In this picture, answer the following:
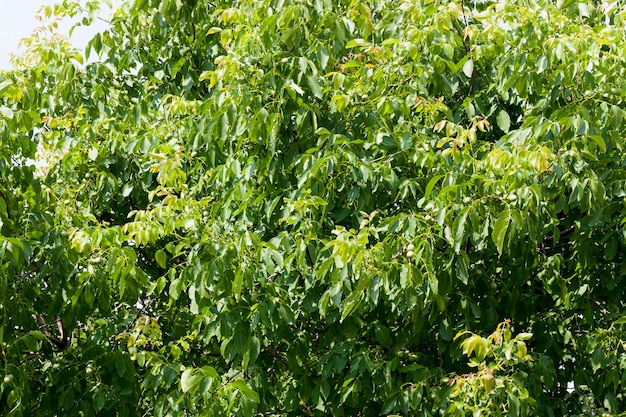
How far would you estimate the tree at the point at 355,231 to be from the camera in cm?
452

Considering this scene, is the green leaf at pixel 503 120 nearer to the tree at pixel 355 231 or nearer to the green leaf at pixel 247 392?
the tree at pixel 355 231

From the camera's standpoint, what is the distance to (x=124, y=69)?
263 inches

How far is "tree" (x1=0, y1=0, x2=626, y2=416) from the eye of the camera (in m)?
4.52

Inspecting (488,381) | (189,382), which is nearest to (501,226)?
(488,381)

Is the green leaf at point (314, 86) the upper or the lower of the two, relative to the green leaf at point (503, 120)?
upper

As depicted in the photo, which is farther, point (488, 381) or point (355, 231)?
point (355, 231)

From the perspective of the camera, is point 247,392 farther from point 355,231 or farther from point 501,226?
point 501,226

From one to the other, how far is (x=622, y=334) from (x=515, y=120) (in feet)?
5.17

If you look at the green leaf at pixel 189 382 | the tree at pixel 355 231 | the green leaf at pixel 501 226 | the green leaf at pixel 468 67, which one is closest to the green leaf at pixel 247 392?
the tree at pixel 355 231

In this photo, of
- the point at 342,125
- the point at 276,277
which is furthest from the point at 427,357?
the point at 342,125

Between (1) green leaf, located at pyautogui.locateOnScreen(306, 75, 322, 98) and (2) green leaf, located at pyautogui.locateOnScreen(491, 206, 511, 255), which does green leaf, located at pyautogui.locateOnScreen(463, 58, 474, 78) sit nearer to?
(1) green leaf, located at pyautogui.locateOnScreen(306, 75, 322, 98)

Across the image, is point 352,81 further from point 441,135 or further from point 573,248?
point 573,248

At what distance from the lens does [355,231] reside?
447 centimetres

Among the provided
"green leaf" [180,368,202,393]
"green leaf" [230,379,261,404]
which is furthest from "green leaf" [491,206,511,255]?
"green leaf" [180,368,202,393]
